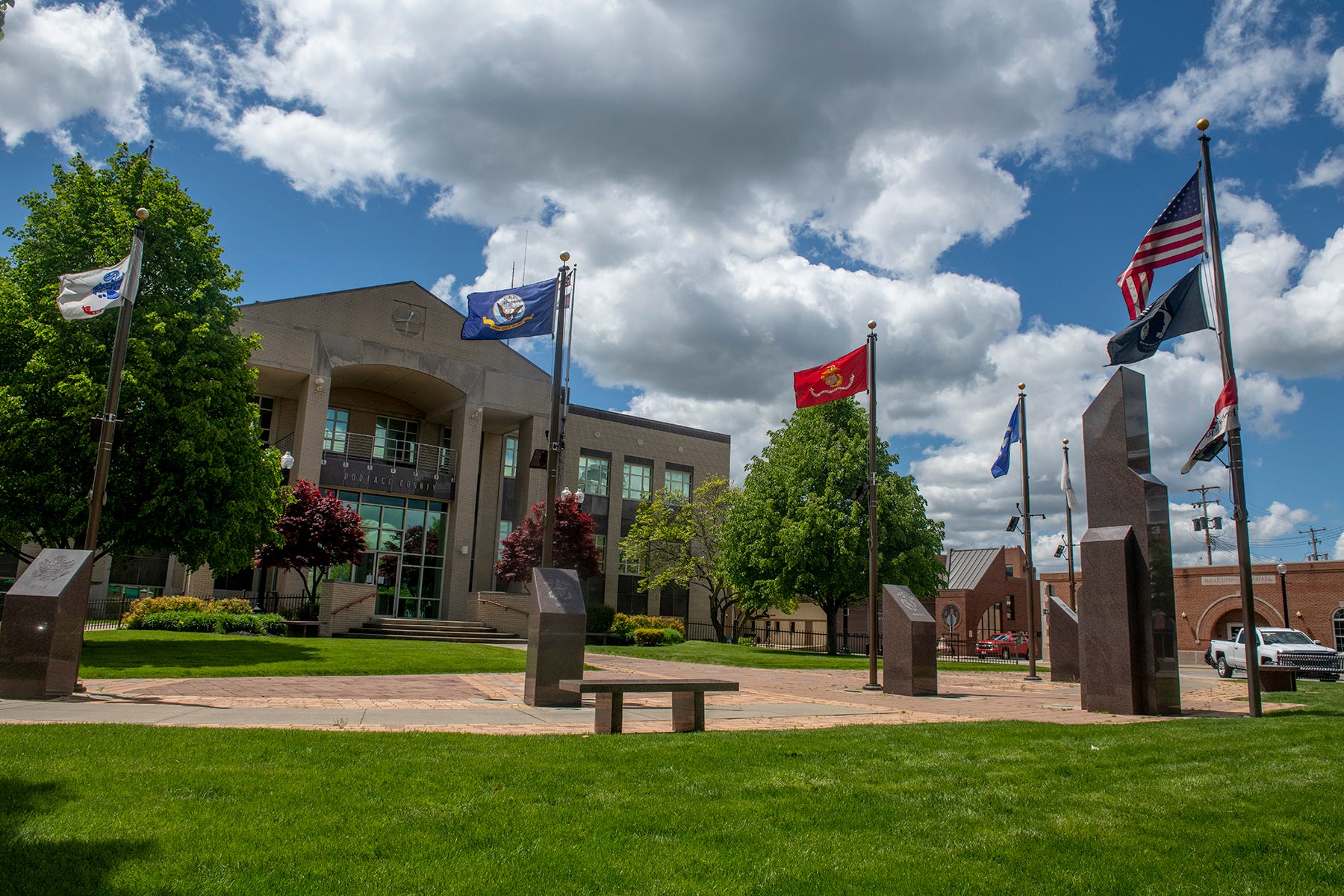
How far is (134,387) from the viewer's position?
17.0 metres

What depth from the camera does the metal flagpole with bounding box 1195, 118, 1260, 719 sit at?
11852 mm

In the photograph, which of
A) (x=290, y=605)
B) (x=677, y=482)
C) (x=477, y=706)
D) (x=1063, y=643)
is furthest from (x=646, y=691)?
(x=677, y=482)

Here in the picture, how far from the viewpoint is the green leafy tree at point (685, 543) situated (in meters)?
41.2

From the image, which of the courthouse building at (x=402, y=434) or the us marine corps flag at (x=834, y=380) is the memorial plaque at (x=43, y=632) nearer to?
the us marine corps flag at (x=834, y=380)

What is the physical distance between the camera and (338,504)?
98.9 ft

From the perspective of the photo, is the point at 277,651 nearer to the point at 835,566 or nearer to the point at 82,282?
the point at 82,282

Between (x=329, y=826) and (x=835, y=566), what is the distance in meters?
27.0

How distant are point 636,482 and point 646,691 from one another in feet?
118

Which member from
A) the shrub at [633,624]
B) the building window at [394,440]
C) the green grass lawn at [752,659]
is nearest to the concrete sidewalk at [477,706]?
the green grass lawn at [752,659]

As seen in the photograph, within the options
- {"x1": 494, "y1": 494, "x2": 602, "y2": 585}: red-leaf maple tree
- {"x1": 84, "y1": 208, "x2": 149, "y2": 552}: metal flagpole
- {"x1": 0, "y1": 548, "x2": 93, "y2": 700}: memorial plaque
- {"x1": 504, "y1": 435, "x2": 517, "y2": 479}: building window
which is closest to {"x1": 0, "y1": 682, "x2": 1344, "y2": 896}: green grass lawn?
{"x1": 0, "y1": 548, "x2": 93, "y2": 700}: memorial plaque

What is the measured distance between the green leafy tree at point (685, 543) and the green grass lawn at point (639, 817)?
32.8 m

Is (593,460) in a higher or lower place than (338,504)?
higher

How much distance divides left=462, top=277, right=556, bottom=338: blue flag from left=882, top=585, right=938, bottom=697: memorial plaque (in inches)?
318

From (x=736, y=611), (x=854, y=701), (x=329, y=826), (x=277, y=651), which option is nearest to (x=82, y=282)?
(x=277, y=651)
